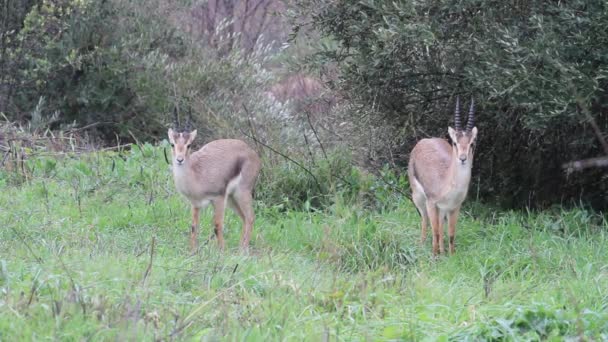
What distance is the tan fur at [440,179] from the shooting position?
311 inches

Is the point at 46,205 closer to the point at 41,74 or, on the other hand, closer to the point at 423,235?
the point at 423,235

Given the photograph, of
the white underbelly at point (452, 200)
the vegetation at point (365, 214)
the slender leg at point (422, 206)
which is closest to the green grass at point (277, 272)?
the vegetation at point (365, 214)

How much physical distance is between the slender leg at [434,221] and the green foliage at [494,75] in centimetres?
103

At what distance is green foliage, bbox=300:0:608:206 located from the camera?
7.54 meters

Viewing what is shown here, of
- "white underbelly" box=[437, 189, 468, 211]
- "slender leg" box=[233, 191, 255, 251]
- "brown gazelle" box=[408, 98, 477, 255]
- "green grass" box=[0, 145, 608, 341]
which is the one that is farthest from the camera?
"slender leg" box=[233, 191, 255, 251]

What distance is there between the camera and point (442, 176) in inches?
332

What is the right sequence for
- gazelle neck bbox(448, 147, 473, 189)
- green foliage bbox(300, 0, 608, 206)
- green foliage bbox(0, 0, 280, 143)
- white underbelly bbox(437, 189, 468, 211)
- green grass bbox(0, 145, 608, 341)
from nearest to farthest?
green grass bbox(0, 145, 608, 341)
green foliage bbox(300, 0, 608, 206)
gazelle neck bbox(448, 147, 473, 189)
white underbelly bbox(437, 189, 468, 211)
green foliage bbox(0, 0, 280, 143)

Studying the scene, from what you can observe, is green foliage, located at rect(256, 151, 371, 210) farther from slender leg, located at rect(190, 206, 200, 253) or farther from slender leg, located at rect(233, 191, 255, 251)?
slender leg, located at rect(190, 206, 200, 253)

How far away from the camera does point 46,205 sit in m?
8.82

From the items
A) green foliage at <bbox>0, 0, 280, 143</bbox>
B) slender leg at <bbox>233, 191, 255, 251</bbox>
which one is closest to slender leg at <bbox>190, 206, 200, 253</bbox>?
slender leg at <bbox>233, 191, 255, 251</bbox>

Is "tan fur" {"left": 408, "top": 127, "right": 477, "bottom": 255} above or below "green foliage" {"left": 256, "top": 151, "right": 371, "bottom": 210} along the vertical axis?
above

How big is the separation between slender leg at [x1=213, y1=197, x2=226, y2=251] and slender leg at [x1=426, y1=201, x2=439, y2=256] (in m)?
1.83

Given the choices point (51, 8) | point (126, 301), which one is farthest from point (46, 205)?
point (51, 8)

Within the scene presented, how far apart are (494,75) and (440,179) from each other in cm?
110
